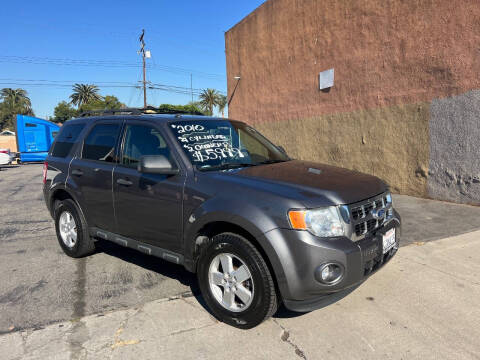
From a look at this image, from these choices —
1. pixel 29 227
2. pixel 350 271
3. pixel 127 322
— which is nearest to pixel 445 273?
pixel 350 271

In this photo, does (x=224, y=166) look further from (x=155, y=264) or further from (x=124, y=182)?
(x=155, y=264)

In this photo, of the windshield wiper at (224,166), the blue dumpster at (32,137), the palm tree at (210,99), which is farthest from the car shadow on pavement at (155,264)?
the palm tree at (210,99)

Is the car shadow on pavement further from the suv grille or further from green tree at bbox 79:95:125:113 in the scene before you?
green tree at bbox 79:95:125:113

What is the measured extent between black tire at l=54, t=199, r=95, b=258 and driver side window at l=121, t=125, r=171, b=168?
1.08 m

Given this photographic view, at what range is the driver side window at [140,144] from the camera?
3641 mm

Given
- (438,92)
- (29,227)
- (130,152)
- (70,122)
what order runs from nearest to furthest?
(130,152), (70,122), (29,227), (438,92)

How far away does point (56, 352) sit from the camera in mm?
2658

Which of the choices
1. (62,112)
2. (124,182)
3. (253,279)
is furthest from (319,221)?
(62,112)

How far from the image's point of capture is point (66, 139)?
487 centimetres

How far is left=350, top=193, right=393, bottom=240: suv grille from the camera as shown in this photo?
2.80 meters

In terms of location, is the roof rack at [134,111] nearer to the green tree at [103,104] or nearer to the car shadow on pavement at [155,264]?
the car shadow on pavement at [155,264]

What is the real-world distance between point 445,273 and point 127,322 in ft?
10.9

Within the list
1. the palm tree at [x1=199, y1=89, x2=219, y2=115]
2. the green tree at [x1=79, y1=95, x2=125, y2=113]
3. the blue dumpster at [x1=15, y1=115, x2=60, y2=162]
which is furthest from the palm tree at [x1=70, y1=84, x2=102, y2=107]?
the blue dumpster at [x1=15, y1=115, x2=60, y2=162]

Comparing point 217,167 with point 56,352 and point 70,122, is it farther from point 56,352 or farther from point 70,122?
point 70,122
